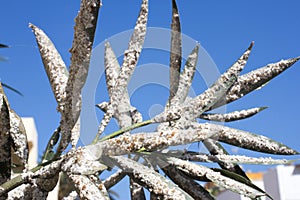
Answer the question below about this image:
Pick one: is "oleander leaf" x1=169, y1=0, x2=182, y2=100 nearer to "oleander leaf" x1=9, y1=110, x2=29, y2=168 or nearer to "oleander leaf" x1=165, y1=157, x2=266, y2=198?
"oleander leaf" x1=165, y1=157, x2=266, y2=198

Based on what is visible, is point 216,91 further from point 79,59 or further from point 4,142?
point 4,142

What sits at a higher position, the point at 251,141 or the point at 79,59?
the point at 79,59

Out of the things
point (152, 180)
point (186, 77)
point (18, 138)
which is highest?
point (186, 77)

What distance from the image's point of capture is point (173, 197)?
0.73 m

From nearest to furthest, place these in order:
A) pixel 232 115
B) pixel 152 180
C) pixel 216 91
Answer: pixel 152 180 < pixel 216 91 < pixel 232 115

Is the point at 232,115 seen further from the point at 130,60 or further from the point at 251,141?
the point at 130,60

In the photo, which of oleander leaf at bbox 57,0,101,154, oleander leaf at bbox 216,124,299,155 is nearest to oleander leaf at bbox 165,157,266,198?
oleander leaf at bbox 216,124,299,155

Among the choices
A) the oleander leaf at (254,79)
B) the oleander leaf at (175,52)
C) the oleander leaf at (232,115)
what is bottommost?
the oleander leaf at (232,115)

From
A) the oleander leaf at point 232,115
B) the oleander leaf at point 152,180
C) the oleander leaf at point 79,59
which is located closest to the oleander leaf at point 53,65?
the oleander leaf at point 79,59

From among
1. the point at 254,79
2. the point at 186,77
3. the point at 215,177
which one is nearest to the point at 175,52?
the point at 186,77

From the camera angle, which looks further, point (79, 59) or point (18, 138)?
point (18, 138)

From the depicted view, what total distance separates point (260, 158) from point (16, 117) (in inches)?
17.4

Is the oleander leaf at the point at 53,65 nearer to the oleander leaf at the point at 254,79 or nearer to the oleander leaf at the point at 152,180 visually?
the oleander leaf at the point at 152,180

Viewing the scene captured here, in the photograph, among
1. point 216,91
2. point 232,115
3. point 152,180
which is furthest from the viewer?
point 232,115
